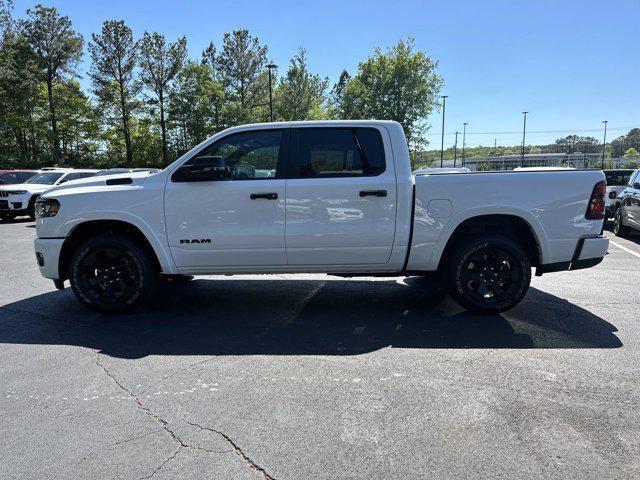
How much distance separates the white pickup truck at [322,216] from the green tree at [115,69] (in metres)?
41.2

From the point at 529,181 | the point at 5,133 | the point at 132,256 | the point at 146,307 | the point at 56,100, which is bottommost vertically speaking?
the point at 146,307

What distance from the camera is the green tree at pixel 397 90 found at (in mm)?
53344

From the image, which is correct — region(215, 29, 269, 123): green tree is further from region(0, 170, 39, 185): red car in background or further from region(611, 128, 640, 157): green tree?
region(611, 128, 640, 157): green tree

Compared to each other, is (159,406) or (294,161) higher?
(294,161)

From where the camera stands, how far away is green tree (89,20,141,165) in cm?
4019

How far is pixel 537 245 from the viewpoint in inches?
203

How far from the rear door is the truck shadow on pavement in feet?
2.37

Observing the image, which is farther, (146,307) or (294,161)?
(146,307)

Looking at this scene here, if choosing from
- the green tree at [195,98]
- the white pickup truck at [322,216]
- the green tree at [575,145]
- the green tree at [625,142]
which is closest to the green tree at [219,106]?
the green tree at [195,98]

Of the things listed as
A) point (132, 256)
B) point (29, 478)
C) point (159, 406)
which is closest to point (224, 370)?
point (159, 406)

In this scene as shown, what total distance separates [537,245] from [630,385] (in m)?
1.93

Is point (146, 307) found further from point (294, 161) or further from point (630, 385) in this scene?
point (630, 385)

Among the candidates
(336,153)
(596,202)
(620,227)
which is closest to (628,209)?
(620,227)

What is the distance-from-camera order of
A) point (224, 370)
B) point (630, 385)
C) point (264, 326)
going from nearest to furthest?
1. point (630, 385)
2. point (224, 370)
3. point (264, 326)
